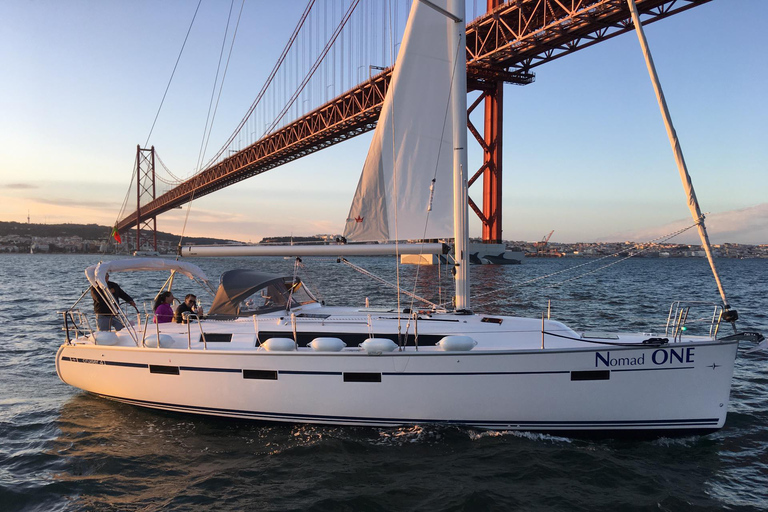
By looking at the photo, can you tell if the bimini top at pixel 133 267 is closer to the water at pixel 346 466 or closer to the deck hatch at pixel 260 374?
the water at pixel 346 466

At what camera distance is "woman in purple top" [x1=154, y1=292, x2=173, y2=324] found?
8250mm

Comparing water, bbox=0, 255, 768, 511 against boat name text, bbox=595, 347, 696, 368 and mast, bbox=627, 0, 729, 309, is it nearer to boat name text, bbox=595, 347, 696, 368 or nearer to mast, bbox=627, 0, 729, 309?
boat name text, bbox=595, 347, 696, 368

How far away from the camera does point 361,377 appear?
6.19 metres

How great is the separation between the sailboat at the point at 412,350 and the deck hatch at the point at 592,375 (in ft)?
0.05

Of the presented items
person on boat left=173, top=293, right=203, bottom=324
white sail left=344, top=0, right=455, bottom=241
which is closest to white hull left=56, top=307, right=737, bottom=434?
person on boat left=173, top=293, right=203, bottom=324

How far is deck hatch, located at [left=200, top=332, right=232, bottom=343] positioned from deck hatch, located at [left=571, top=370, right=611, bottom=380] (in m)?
4.74

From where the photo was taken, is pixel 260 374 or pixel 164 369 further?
pixel 164 369

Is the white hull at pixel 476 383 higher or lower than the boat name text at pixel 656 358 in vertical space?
lower

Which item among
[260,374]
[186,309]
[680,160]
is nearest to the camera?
[680,160]

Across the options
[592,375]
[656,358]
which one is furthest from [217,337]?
[656,358]

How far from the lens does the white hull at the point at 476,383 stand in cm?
580

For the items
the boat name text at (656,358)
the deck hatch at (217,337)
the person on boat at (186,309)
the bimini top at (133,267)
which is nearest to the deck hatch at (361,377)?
the deck hatch at (217,337)

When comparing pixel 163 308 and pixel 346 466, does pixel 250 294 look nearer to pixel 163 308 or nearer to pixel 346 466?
pixel 163 308

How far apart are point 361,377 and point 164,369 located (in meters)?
2.96
